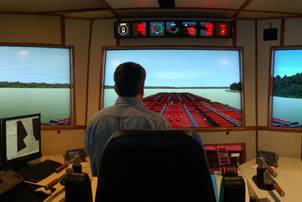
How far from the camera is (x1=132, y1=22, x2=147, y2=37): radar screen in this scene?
273 cm

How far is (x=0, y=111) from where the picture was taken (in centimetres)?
280

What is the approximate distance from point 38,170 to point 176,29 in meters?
1.60

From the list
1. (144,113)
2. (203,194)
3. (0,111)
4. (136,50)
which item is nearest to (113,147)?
(203,194)

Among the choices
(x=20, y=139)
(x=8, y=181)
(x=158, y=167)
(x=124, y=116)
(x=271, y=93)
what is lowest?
(x=8, y=181)

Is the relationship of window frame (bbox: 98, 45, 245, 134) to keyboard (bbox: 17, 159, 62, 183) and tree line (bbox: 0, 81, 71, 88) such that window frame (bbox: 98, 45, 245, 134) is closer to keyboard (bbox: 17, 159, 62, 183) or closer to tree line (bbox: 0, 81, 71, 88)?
tree line (bbox: 0, 81, 71, 88)

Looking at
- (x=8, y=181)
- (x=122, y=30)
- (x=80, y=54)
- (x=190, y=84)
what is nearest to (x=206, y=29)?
(x=190, y=84)

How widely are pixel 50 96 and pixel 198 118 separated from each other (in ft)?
4.54

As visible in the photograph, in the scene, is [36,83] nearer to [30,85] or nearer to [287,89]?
[30,85]

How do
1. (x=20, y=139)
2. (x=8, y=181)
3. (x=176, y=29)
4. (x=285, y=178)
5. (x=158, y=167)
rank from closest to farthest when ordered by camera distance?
(x=158, y=167) < (x=8, y=181) < (x=285, y=178) < (x=20, y=139) < (x=176, y=29)

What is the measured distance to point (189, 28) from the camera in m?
2.72

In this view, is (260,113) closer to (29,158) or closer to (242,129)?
(242,129)

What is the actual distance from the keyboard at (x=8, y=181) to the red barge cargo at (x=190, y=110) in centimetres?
135

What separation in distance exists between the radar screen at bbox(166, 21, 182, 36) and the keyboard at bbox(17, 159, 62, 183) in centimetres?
144

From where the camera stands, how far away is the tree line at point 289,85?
2861 mm
